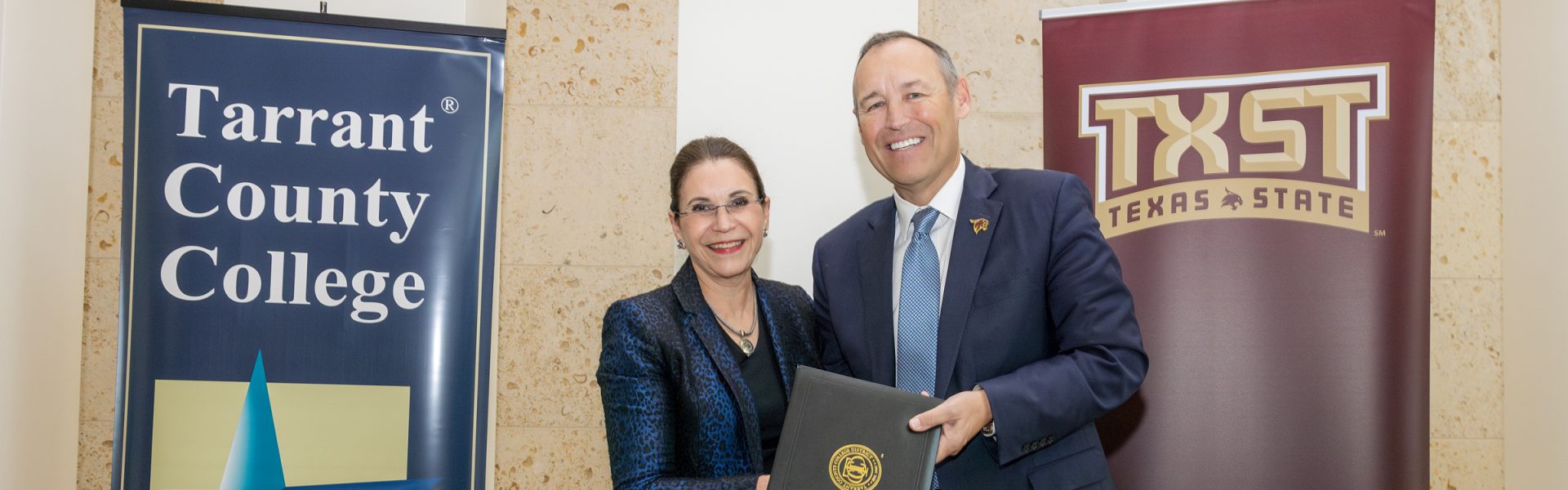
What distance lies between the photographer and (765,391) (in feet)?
7.68

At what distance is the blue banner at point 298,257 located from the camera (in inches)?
117

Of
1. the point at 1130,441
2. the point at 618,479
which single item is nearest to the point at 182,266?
the point at 618,479

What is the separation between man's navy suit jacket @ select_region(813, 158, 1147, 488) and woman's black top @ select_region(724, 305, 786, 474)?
0.31 meters

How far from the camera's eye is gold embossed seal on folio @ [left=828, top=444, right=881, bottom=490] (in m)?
1.80

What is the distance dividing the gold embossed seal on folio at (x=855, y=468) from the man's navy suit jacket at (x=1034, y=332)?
0.84ft

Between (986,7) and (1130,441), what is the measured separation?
5.46 feet

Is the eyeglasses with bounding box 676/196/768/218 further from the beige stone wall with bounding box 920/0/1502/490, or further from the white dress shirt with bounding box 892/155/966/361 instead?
the beige stone wall with bounding box 920/0/1502/490

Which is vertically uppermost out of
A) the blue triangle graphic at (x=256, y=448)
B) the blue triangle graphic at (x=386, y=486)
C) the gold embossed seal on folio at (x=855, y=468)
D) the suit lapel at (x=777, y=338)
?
the suit lapel at (x=777, y=338)

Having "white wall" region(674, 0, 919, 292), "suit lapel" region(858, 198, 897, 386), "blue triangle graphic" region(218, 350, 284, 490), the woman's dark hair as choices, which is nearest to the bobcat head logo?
"white wall" region(674, 0, 919, 292)

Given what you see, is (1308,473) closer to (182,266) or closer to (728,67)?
(728,67)

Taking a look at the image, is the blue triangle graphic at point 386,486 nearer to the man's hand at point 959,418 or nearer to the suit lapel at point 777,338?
the suit lapel at point 777,338

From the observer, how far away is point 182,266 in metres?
2.99
